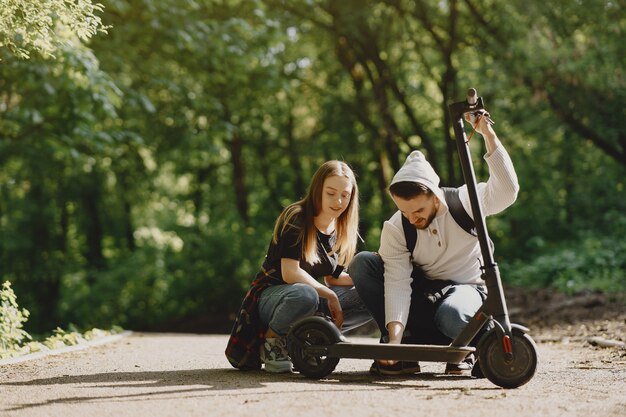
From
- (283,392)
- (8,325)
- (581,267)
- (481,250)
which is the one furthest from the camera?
(581,267)

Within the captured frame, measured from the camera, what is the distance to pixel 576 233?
47.5ft

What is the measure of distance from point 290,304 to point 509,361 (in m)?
1.24

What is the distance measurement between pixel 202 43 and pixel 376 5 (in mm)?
5299

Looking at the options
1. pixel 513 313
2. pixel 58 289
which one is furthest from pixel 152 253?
pixel 513 313

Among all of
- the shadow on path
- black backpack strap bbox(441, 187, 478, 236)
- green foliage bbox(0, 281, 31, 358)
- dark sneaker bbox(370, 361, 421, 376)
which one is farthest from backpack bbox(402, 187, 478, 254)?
green foliage bbox(0, 281, 31, 358)

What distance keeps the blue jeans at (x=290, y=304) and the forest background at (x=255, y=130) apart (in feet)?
7.09

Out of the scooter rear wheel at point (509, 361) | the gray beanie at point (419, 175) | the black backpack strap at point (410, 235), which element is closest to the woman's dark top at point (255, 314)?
the black backpack strap at point (410, 235)

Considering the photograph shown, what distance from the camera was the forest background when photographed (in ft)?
33.8

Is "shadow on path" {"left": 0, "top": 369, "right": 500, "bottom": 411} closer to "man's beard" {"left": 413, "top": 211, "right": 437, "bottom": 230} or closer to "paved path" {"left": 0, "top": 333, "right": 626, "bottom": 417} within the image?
"paved path" {"left": 0, "top": 333, "right": 626, "bottom": 417}

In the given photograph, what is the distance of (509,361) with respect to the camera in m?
3.67

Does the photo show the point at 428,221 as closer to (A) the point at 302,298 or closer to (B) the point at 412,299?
(B) the point at 412,299

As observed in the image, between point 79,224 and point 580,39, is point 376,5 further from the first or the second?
point 79,224

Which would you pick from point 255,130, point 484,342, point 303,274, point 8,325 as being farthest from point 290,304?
point 255,130

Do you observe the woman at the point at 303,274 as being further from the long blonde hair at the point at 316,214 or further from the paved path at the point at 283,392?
the paved path at the point at 283,392
